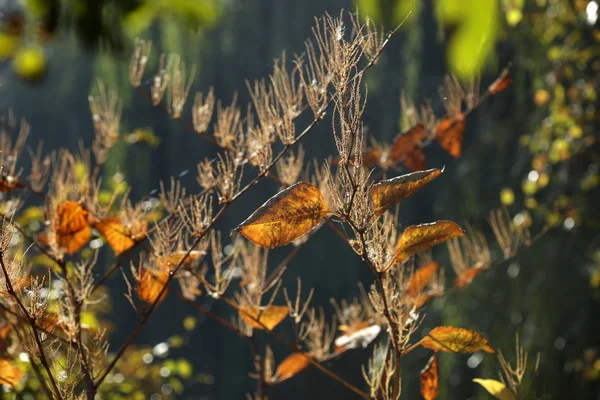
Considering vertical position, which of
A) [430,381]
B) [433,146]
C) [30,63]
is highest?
[433,146]

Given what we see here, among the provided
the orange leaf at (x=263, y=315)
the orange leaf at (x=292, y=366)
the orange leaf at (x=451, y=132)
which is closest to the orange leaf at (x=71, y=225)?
the orange leaf at (x=263, y=315)

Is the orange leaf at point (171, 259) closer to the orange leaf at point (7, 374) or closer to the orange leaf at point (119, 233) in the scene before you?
the orange leaf at point (119, 233)

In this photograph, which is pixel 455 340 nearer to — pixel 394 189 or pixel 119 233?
pixel 394 189

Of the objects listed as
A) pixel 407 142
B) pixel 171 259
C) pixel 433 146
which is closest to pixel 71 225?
pixel 171 259

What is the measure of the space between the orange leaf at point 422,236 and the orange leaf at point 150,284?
0.37 meters

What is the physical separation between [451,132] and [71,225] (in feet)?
2.59

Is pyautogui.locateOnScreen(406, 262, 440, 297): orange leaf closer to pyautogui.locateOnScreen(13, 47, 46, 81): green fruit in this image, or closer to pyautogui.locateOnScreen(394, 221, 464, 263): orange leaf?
pyautogui.locateOnScreen(394, 221, 464, 263): orange leaf

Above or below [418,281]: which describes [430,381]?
below

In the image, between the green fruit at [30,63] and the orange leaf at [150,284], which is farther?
the green fruit at [30,63]

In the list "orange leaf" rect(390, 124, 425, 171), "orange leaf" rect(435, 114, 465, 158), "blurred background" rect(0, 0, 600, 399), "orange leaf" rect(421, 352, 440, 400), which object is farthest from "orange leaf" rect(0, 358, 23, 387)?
"orange leaf" rect(435, 114, 465, 158)

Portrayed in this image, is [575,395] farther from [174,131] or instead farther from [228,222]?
[174,131]

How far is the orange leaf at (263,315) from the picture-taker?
110 centimetres

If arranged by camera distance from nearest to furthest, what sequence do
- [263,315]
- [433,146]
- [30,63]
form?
[263,315] → [30,63] → [433,146]

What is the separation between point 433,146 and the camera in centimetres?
502
